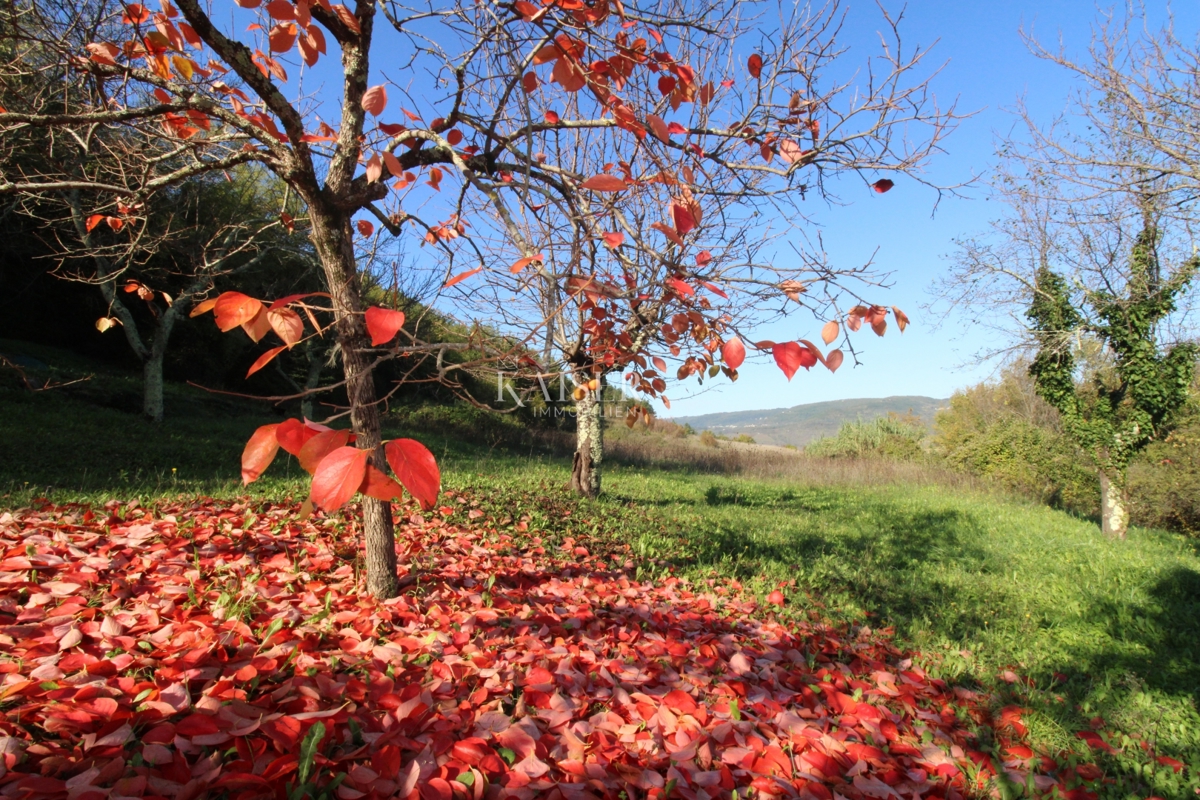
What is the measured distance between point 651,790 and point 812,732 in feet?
2.64

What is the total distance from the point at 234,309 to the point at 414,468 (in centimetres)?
56

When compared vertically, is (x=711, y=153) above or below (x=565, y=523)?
above

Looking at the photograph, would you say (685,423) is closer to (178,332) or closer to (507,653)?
(178,332)

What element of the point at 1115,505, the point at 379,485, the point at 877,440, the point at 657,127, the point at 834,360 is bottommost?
the point at 1115,505

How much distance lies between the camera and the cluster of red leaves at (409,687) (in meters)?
1.48

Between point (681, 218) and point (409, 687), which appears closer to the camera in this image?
point (681, 218)

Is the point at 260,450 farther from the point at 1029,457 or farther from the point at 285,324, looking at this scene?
the point at 1029,457

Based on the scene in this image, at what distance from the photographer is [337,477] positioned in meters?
0.90

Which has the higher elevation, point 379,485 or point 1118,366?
point 1118,366

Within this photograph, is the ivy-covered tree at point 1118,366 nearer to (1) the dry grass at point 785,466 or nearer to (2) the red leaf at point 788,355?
(1) the dry grass at point 785,466

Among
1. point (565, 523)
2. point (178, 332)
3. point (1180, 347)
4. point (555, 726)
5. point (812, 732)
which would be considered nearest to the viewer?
point (555, 726)

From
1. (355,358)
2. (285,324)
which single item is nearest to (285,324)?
(285,324)

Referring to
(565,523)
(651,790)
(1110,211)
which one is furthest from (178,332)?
(1110,211)

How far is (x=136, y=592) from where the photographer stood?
2.33 metres
